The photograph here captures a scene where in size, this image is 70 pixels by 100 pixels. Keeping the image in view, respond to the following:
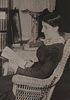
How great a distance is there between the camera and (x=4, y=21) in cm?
209

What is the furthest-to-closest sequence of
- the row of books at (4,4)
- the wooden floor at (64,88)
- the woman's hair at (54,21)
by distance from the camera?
1. the wooden floor at (64,88)
2. the row of books at (4,4)
3. the woman's hair at (54,21)

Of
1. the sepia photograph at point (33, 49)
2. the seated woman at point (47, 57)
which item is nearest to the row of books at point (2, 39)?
the sepia photograph at point (33, 49)

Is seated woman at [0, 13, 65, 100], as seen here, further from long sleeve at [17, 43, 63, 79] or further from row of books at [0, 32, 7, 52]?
row of books at [0, 32, 7, 52]

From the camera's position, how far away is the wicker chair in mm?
1656

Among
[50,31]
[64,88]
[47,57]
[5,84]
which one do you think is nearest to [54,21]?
[50,31]

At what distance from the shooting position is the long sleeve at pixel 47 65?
1668mm

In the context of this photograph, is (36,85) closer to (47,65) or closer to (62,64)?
(47,65)

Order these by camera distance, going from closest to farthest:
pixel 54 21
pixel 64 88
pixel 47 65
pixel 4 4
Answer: pixel 47 65
pixel 54 21
pixel 4 4
pixel 64 88

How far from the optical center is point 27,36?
221 cm

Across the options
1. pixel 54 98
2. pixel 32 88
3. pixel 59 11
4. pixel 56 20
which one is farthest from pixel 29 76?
pixel 59 11

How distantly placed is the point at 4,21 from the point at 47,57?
27.6 inches

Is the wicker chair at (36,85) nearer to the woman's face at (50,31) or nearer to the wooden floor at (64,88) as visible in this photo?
the woman's face at (50,31)

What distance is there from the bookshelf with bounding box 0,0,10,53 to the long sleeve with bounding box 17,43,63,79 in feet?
1.67

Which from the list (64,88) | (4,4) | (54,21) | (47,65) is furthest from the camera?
(64,88)
